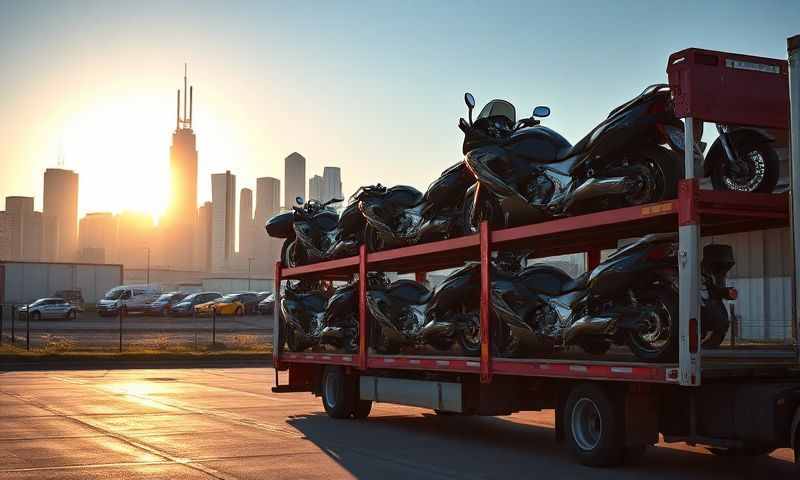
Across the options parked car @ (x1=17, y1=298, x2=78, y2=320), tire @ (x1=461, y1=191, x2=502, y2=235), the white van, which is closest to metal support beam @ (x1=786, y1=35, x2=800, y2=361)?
tire @ (x1=461, y1=191, x2=502, y2=235)

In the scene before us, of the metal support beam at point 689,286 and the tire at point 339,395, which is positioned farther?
the tire at point 339,395

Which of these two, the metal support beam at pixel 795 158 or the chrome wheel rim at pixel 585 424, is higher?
the metal support beam at pixel 795 158

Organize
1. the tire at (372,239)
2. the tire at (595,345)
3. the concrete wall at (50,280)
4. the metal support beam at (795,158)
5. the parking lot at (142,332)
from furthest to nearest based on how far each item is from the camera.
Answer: the concrete wall at (50,280) → the parking lot at (142,332) → the tire at (372,239) → the tire at (595,345) → the metal support beam at (795,158)

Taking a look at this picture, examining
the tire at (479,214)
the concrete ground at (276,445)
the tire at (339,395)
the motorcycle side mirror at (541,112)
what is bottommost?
the concrete ground at (276,445)

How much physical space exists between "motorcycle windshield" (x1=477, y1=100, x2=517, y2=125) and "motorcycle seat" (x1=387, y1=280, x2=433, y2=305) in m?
2.71

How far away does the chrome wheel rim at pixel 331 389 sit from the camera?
15.2 m

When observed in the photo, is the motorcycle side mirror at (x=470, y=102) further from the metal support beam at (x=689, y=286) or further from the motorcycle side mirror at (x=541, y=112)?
the metal support beam at (x=689, y=286)

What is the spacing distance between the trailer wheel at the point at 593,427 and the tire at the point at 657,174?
1.83 metres

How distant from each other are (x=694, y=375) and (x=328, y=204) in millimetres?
9842

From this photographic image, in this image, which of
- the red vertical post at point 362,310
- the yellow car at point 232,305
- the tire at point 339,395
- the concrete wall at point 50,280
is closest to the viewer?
the red vertical post at point 362,310

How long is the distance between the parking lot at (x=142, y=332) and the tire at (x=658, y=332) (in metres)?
26.5

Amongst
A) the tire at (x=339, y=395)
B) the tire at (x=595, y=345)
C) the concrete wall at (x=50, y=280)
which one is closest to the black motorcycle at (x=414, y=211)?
the tire at (x=339, y=395)

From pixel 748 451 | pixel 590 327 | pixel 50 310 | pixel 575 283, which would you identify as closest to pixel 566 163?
pixel 575 283

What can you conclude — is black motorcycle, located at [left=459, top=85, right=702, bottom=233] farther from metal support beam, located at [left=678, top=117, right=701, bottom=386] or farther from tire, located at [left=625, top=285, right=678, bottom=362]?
tire, located at [left=625, top=285, right=678, bottom=362]
